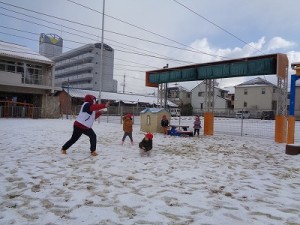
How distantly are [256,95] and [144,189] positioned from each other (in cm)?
5768

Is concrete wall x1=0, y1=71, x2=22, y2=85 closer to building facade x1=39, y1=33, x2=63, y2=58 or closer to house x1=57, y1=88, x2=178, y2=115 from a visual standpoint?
house x1=57, y1=88, x2=178, y2=115

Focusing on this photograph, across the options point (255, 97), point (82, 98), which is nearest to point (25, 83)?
point (82, 98)

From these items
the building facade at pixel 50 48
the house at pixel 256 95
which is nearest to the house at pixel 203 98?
the house at pixel 256 95

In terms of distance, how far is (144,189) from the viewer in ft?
16.7

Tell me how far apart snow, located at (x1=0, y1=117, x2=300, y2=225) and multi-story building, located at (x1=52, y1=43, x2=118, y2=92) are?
69637 millimetres

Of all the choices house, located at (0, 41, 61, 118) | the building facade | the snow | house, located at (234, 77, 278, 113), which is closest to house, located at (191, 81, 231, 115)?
house, located at (234, 77, 278, 113)

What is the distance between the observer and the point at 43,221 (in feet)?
11.8

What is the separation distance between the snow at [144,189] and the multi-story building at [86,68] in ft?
228

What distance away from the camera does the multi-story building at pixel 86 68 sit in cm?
8106

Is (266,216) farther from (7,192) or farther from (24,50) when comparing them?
(24,50)

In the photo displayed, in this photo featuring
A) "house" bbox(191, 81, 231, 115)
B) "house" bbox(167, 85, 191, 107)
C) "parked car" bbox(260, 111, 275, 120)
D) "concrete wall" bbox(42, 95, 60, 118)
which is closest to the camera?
"concrete wall" bbox(42, 95, 60, 118)

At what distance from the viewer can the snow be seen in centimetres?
385

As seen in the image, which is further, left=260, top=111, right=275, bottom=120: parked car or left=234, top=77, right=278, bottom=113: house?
left=234, top=77, right=278, bottom=113: house

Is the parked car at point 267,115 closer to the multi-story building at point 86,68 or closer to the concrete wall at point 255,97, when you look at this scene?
the concrete wall at point 255,97
